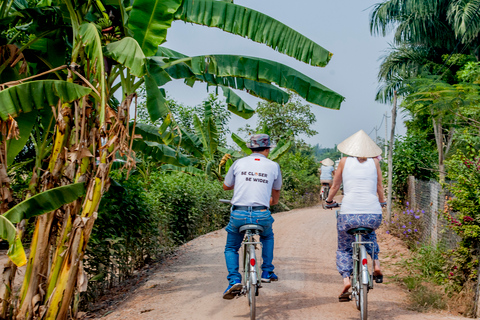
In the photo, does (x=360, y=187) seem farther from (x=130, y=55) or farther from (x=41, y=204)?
(x=41, y=204)

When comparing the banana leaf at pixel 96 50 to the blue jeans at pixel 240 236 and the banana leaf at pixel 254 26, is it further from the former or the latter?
the blue jeans at pixel 240 236

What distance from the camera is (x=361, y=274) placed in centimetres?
487

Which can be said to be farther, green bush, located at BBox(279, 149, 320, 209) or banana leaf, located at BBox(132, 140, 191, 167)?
green bush, located at BBox(279, 149, 320, 209)

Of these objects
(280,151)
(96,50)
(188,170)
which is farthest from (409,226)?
(280,151)

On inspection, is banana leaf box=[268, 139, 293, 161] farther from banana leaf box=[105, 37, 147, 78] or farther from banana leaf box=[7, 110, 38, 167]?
banana leaf box=[105, 37, 147, 78]

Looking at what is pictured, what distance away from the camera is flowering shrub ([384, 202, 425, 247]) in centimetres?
987

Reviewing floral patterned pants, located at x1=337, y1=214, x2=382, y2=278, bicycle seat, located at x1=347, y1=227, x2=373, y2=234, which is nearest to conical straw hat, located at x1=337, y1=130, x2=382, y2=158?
floral patterned pants, located at x1=337, y1=214, x2=382, y2=278

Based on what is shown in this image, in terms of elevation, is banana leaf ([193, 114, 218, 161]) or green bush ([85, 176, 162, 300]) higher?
banana leaf ([193, 114, 218, 161])

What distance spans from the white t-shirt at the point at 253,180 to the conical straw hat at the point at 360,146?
2.88 feet

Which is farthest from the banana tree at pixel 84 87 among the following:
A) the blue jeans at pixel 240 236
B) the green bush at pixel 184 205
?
the green bush at pixel 184 205

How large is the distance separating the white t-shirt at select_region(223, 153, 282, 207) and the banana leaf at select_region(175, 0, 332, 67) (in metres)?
1.71

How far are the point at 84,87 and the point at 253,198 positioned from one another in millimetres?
2227

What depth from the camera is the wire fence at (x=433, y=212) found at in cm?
731

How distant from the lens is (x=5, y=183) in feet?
17.0
